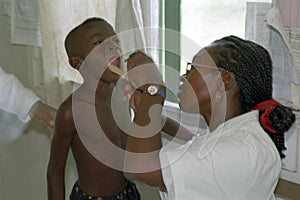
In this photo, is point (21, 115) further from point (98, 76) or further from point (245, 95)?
point (245, 95)

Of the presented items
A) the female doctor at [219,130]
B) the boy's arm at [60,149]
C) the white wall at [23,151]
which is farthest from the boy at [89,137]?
the white wall at [23,151]

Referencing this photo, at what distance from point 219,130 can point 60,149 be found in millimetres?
495

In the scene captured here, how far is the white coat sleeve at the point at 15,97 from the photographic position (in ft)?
5.21

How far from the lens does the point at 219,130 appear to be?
1089 mm

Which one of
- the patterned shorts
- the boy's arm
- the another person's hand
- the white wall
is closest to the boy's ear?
the boy's arm

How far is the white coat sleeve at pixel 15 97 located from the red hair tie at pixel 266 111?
0.79 m

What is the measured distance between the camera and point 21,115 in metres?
1.65

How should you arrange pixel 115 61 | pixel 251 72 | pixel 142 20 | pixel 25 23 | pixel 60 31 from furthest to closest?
pixel 25 23
pixel 60 31
pixel 142 20
pixel 115 61
pixel 251 72

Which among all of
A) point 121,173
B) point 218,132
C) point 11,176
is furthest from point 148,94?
point 11,176

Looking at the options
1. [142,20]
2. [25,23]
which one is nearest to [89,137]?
[142,20]

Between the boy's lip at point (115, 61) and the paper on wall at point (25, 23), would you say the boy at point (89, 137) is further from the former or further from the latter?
the paper on wall at point (25, 23)

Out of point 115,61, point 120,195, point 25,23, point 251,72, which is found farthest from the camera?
point 25,23

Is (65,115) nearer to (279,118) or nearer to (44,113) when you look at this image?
(44,113)

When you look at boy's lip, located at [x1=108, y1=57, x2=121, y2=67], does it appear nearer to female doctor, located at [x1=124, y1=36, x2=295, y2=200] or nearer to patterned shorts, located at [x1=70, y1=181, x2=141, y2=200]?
female doctor, located at [x1=124, y1=36, x2=295, y2=200]
